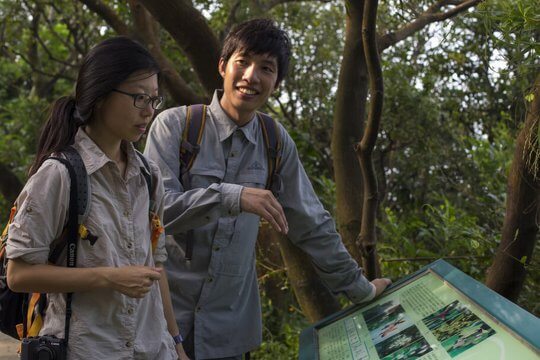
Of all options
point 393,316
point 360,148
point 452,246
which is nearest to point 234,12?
point 452,246

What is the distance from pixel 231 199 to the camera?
261 cm

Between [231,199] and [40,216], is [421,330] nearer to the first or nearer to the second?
[231,199]

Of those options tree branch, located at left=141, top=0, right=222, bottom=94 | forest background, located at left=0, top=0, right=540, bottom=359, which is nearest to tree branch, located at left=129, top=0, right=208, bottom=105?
forest background, located at left=0, top=0, right=540, bottom=359

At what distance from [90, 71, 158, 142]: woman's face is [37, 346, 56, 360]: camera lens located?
2.10ft

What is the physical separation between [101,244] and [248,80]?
3.46 ft

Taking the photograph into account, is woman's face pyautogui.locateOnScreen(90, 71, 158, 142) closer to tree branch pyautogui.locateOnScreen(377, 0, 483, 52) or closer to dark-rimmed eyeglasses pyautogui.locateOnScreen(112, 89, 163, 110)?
dark-rimmed eyeglasses pyautogui.locateOnScreen(112, 89, 163, 110)

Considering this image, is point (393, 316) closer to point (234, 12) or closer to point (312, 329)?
point (312, 329)

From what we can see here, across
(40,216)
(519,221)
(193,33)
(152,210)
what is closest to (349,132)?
(193,33)

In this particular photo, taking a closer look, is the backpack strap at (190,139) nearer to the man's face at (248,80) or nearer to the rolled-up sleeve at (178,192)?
the rolled-up sleeve at (178,192)

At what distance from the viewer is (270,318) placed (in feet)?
19.1

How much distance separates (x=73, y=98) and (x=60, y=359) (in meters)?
0.77

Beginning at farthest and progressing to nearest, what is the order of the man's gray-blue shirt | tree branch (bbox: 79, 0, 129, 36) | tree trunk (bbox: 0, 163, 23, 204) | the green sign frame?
tree trunk (bbox: 0, 163, 23, 204)
tree branch (bbox: 79, 0, 129, 36)
the man's gray-blue shirt
the green sign frame

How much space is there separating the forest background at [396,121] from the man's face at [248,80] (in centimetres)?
45

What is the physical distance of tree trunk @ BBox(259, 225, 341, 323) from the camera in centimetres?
418
